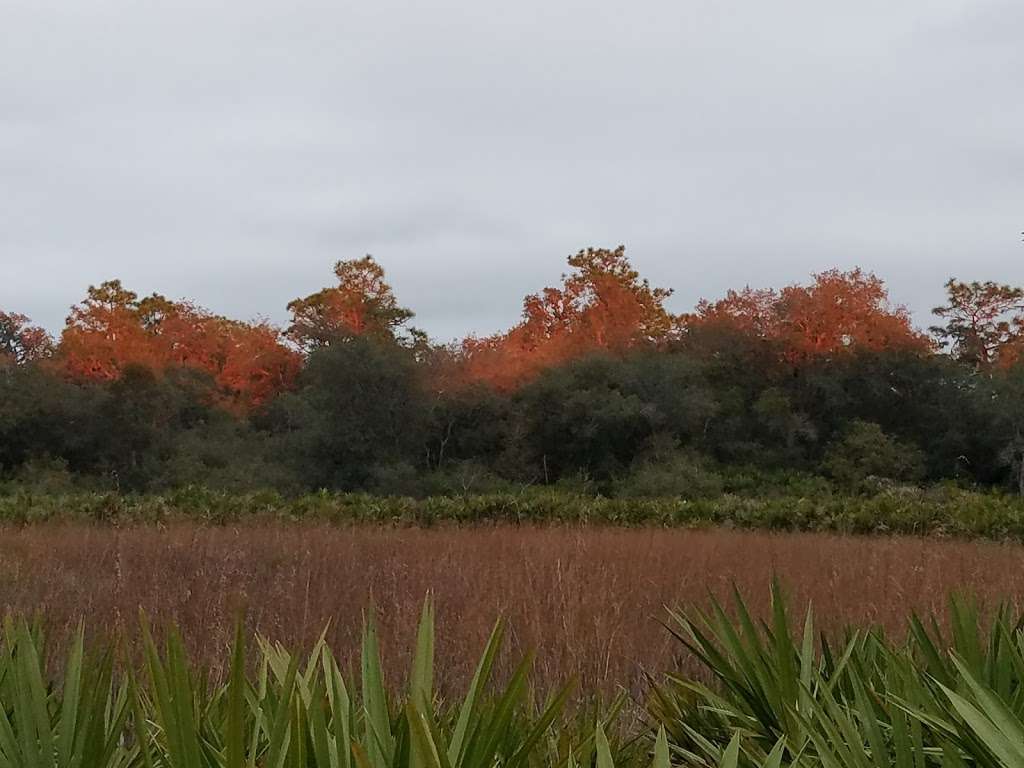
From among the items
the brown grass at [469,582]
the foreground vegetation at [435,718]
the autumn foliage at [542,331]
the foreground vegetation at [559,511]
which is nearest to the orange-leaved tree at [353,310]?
the autumn foliage at [542,331]

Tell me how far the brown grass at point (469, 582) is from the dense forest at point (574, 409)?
9354mm

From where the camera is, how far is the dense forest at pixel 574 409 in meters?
17.5

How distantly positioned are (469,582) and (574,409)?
1277 cm

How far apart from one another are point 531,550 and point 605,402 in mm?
11314

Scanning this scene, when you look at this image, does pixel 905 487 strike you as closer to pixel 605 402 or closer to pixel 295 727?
pixel 605 402

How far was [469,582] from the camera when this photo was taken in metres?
5.20

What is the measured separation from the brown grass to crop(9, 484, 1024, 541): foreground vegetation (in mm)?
2717

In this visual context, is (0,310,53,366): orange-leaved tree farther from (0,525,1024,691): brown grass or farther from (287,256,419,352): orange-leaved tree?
(0,525,1024,691): brown grass

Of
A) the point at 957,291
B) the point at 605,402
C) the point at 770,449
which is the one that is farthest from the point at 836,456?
the point at 957,291

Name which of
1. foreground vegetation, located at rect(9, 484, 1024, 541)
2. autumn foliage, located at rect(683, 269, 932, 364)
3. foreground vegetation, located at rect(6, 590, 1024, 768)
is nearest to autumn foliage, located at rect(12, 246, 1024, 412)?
autumn foliage, located at rect(683, 269, 932, 364)

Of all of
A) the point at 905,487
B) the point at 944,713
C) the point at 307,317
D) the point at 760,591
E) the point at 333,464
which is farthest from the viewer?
the point at 307,317

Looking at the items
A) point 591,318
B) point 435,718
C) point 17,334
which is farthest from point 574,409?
point 17,334

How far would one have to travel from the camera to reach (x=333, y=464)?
17656 millimetres

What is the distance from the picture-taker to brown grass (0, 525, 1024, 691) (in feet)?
12.5
